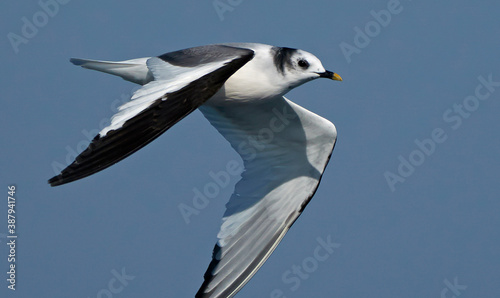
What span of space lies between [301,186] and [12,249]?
2.72m

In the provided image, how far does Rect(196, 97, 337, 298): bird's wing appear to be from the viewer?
7.40m

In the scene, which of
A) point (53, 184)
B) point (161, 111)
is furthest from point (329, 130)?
point (53, 184)

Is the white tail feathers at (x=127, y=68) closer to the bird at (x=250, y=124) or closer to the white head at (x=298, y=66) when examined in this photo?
the bird at (x=250, y=124)

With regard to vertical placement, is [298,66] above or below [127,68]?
below

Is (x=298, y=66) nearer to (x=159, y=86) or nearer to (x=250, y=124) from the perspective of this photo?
(x=250, y=124)

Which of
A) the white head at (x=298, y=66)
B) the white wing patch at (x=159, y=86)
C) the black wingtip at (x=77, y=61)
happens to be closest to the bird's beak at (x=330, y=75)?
the white head at (x=298, y=66)

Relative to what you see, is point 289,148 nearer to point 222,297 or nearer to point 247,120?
point 247,120

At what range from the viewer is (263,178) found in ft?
26.0

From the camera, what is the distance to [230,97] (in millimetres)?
6762

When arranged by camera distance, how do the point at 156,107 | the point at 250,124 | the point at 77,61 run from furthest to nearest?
the point at 250,124 < the point at 77,61 < the point at 156,107

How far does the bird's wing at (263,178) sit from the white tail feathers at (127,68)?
939 mm

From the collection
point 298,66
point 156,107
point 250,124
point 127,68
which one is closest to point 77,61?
point 127,68

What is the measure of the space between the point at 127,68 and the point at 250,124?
1422mm

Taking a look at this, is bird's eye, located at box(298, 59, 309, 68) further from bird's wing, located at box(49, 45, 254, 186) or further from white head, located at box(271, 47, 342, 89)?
bird's wing, located at box(49, 45, 254, 186)
